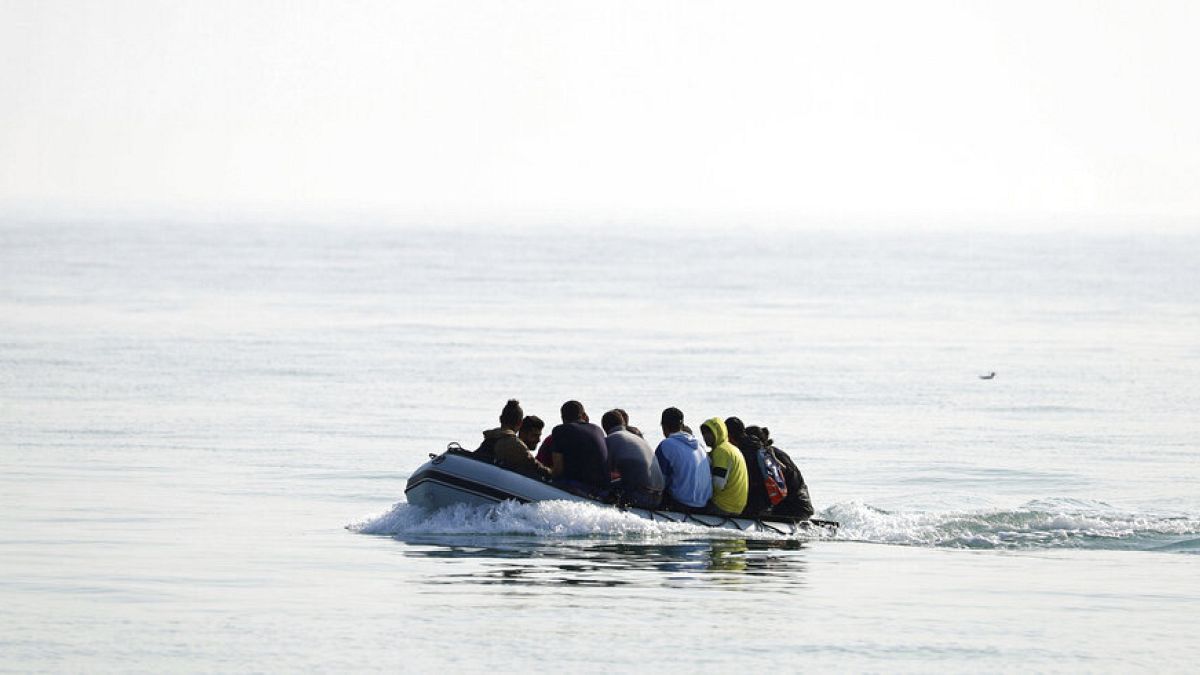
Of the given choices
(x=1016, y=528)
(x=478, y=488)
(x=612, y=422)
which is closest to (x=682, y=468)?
(x=612, y=422)

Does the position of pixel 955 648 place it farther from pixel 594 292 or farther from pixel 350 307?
pixel 594 292

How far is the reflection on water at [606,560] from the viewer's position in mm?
18250

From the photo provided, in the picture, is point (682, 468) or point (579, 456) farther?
point (682, 468)

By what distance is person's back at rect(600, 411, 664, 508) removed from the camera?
21312mm

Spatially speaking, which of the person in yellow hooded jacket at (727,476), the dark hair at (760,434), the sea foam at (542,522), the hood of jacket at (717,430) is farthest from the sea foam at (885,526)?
the dark hair at (760,434)

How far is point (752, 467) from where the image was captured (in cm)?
2206

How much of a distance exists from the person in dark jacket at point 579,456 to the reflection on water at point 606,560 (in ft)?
2.27

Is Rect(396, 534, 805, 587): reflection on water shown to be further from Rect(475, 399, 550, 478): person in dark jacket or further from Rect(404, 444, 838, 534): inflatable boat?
Rect(475, 399, 550, 478): person in dark jacket

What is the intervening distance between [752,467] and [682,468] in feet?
2.87

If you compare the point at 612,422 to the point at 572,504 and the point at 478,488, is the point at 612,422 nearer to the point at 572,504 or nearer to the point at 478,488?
the point at 572,504

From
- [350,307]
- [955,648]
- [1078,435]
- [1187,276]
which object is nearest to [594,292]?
[350,307]

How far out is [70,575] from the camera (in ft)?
58.4

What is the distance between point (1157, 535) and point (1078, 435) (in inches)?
439

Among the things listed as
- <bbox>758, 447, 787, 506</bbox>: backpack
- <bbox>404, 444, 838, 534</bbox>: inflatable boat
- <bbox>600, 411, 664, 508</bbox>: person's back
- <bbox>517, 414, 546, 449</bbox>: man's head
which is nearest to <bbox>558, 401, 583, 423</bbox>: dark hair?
<bbox>600, 411, 664, 508</bbox>: person's back
